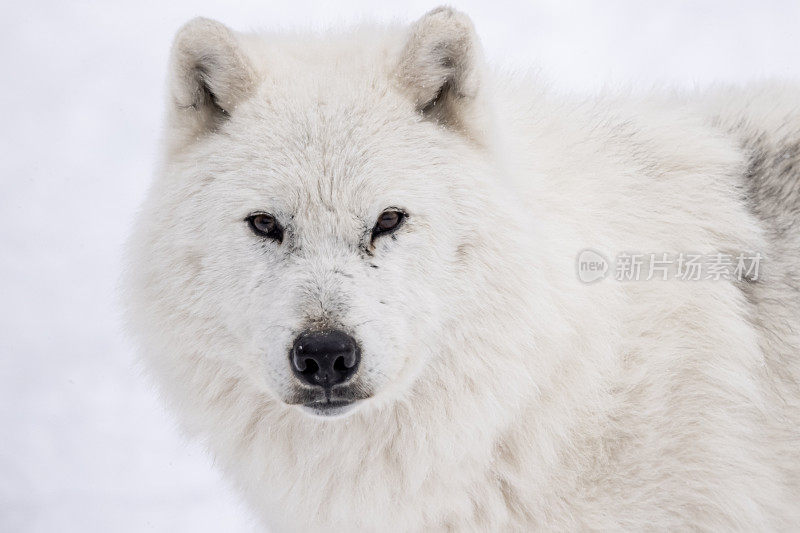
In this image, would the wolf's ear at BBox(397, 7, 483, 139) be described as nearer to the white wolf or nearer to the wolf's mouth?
the white wolf

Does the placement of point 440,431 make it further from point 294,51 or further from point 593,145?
point 294,51

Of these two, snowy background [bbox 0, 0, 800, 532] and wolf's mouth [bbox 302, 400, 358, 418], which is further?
snowy background [bbox 0, 0, 800, 532]

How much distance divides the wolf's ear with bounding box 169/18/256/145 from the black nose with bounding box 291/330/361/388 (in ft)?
3.89

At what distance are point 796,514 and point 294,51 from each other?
3106 millimetres

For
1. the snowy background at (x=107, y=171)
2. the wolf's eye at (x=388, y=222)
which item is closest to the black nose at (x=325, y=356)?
the wolf's eye at (x=388, y=222)

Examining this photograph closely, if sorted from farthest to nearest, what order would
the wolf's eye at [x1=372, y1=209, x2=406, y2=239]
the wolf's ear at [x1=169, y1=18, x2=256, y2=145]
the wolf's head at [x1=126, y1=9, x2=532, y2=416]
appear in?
the wolf's ear at [x1=169, y1=18, x2=256, y2=145] → the wolf's eye at [x1=372, y1=209, x2=406, y2=239] → the wolf's head at [x1=126, y1=9, x2=532, y2=416]

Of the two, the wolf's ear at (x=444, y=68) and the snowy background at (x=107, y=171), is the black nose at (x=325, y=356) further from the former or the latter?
the snowy background at (x=107, y=171)

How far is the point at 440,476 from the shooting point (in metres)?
3.34

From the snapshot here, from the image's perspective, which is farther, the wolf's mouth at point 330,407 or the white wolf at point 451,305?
the white wolf at point 451,305

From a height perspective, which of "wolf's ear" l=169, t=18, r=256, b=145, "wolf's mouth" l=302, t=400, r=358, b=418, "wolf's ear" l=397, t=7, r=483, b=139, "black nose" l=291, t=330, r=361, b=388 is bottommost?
"wolf's mouth" l=302, t=400, r=358, b=418

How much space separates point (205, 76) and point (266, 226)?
0.77 m

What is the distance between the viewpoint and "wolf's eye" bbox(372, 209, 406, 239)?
3.12 meters

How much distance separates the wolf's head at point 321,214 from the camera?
Result: 117 inches

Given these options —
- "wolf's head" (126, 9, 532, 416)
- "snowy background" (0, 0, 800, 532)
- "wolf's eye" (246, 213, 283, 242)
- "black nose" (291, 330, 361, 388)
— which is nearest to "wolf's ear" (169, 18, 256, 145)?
"wolf's head" (126, 9, 532, 416)
